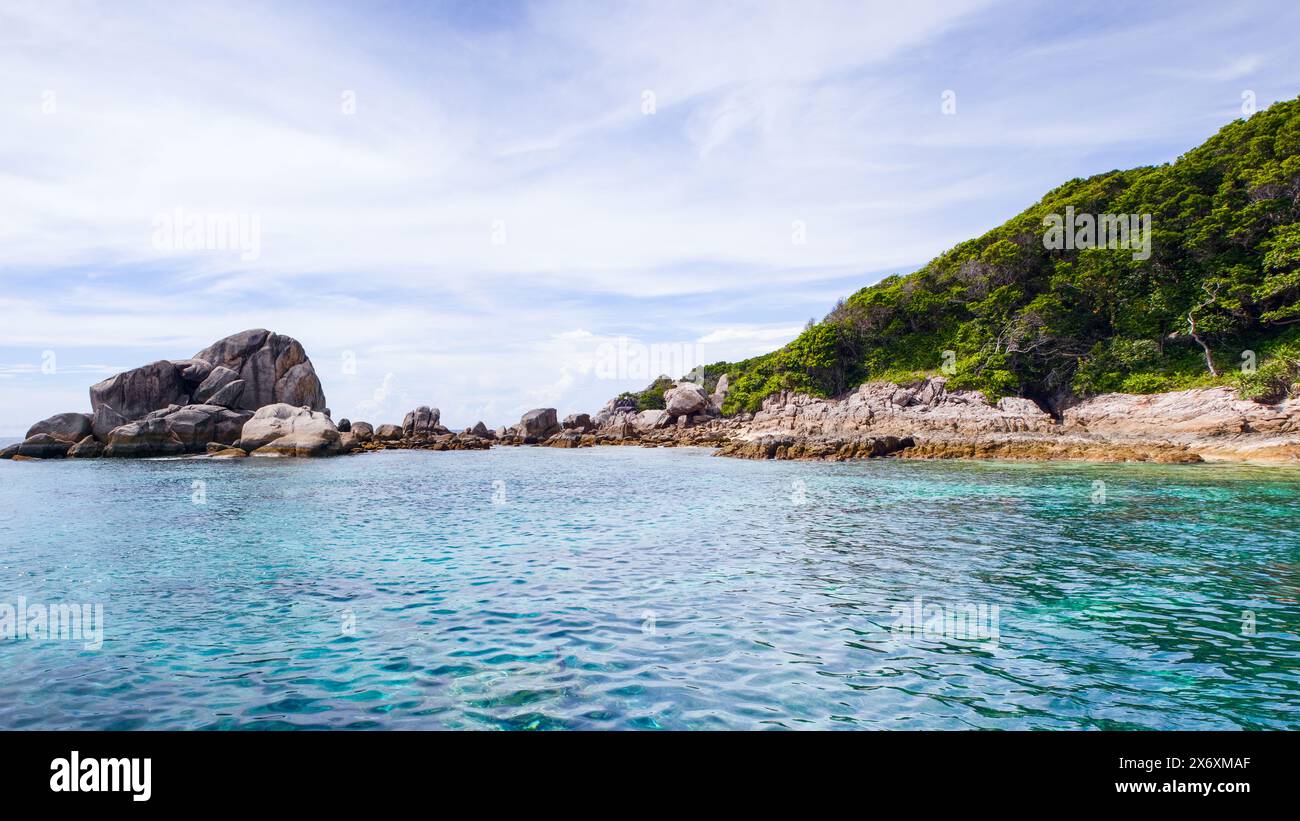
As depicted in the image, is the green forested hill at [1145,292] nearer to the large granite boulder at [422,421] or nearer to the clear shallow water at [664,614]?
the clear shallow water at [664,614]

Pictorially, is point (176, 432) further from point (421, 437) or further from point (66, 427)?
point (421, 437)

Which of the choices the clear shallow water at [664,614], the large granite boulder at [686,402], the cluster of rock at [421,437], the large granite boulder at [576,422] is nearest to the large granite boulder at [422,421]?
the cluster of rock at [421,437]

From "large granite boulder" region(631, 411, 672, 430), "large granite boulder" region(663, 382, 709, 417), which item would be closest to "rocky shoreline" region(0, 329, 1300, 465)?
"large granite boulder" region(631, 411, 672, 430)

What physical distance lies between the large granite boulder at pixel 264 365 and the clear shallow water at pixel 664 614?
48947 mm

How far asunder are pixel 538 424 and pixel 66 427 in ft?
161

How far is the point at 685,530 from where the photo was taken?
18.3m

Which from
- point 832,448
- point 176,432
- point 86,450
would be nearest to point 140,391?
point 86,450

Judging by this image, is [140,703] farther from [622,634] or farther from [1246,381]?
[1246,381]

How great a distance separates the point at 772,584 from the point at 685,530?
639 centimetres

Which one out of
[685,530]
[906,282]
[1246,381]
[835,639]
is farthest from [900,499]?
[906,282]

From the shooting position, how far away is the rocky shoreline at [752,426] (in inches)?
1518

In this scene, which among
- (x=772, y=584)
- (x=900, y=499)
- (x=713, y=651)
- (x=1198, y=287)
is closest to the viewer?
(x=713, y=651)
